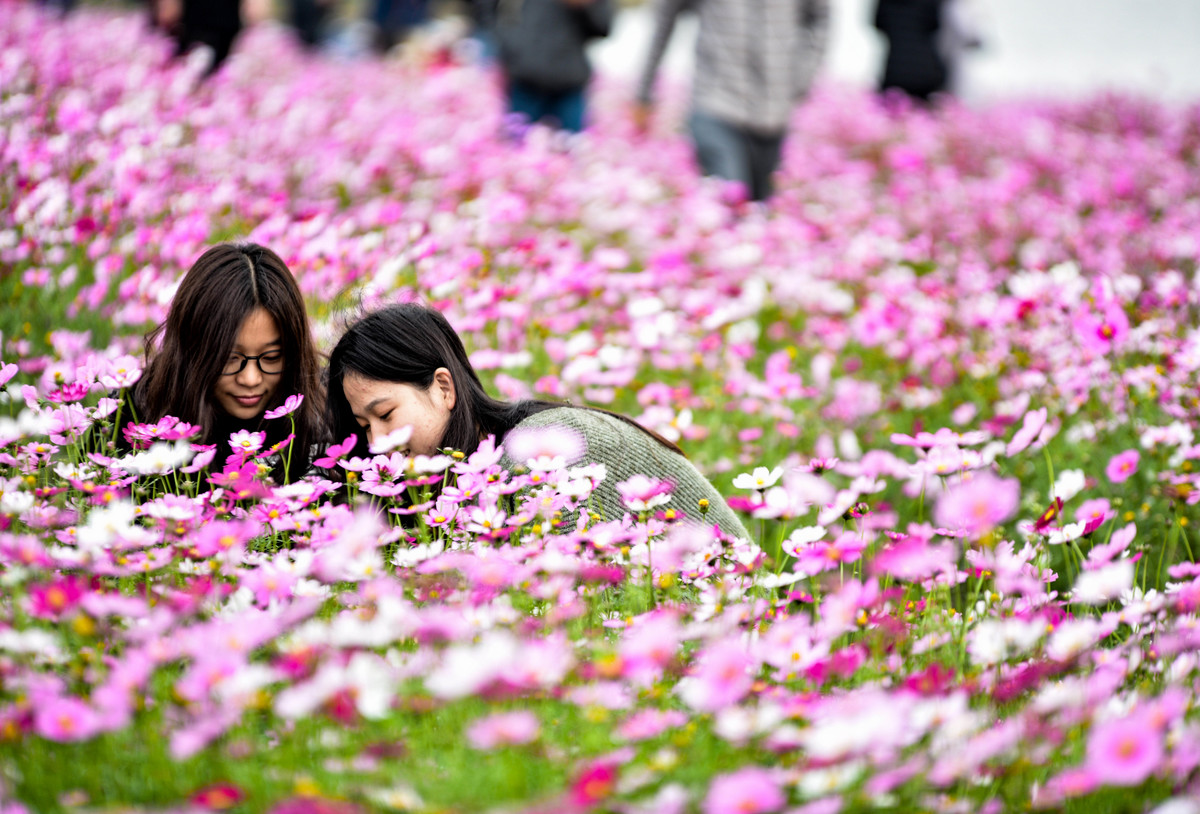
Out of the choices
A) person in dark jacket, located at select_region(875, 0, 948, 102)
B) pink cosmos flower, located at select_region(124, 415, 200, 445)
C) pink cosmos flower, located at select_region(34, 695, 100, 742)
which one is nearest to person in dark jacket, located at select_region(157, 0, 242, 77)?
person in dark jacket, located at select_region(875, 0, 948, 102)

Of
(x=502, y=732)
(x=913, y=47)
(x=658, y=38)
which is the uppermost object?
(x=658, y=38)

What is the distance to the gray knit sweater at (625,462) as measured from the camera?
212cm

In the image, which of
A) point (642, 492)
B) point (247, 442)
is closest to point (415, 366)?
point (247, 442)

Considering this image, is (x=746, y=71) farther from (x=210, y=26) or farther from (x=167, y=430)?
(x=167, y=430)

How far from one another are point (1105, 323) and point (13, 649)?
2.33m

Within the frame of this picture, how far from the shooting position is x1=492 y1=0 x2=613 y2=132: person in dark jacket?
18.0 ft

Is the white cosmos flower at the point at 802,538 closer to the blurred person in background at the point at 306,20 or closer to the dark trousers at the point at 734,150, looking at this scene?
the dark trousers at the point at 734,150

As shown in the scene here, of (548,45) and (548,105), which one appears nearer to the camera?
(548,45)

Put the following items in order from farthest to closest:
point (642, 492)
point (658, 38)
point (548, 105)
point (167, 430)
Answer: point (548, 105), point (658, 38), point (167, 430), point (642, 492)

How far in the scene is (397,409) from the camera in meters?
2.14

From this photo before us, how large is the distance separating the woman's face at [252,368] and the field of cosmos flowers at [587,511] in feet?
0.61

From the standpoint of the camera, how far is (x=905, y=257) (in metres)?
5.12

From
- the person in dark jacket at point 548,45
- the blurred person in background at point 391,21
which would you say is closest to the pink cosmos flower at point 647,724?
the person in dark jacket at point 548,45

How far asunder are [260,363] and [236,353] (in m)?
0.06
